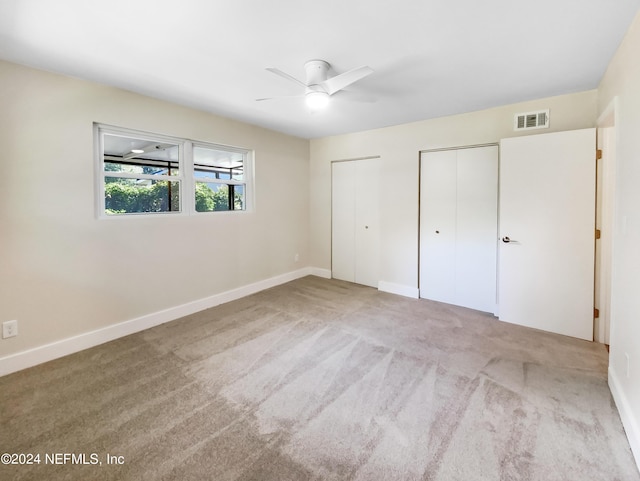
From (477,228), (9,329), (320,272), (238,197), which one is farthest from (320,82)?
(320,272)

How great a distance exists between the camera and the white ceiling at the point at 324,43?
5.58 feet

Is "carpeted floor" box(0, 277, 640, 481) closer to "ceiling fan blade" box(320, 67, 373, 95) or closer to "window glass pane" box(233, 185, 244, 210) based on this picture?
"window glass pane" box(233, 185, 244, 210)

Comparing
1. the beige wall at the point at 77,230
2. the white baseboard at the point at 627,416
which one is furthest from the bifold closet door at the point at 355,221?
the white baseboard at the point at 627,416

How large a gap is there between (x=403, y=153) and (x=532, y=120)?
152 cm

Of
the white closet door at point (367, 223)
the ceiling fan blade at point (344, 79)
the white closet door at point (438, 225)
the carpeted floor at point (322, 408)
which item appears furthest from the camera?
the white closet door at point (367, 223)

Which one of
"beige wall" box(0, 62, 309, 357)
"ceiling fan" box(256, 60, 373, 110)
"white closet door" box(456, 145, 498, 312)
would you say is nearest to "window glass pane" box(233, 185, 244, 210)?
"beige wall" box(0, 62, 309, 357)

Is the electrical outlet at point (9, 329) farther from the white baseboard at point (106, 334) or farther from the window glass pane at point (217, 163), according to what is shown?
the window glass pane at point (217, 163)

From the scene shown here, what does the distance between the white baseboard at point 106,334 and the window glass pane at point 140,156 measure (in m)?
1.62

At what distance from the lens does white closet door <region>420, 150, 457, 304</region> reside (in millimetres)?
3857

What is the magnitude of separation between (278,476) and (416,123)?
4.15 m

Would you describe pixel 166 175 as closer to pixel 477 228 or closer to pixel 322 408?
pixel 322 408

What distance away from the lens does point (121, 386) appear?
2176 mm

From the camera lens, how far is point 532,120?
3207 mm

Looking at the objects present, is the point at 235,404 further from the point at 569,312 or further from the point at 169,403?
the point at 569,312
